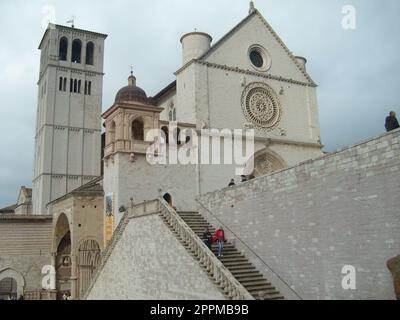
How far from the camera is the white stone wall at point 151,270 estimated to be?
44.5 feet

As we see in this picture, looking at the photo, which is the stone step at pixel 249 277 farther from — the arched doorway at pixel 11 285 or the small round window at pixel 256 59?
the arched doorway at pixel 11 285

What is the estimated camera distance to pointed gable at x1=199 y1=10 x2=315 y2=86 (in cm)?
2498

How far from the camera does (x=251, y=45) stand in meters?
26.2

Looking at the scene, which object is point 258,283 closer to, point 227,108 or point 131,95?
point 227,108

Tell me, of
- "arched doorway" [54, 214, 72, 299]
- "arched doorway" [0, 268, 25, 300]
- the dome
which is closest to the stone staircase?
the dome

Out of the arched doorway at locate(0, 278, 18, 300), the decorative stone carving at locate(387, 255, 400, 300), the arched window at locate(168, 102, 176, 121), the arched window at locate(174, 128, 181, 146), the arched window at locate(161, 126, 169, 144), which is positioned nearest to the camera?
the decorative stone carving at locate(387, 255, 400, 300)

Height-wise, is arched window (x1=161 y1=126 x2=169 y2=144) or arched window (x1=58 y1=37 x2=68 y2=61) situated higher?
arched window (x1=58 y1=37 x2=68 y2=61)

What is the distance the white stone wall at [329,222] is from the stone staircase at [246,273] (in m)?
0.26

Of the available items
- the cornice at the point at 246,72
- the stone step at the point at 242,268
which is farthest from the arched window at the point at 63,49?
the stone step at the point at 242,268

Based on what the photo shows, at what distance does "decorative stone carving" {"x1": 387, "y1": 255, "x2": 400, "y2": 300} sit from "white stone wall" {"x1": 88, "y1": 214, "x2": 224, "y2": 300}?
187 inches

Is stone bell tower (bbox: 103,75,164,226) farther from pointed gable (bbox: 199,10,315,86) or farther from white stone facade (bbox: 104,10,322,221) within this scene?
pointed gable (bbox: 199,10,315,86)
